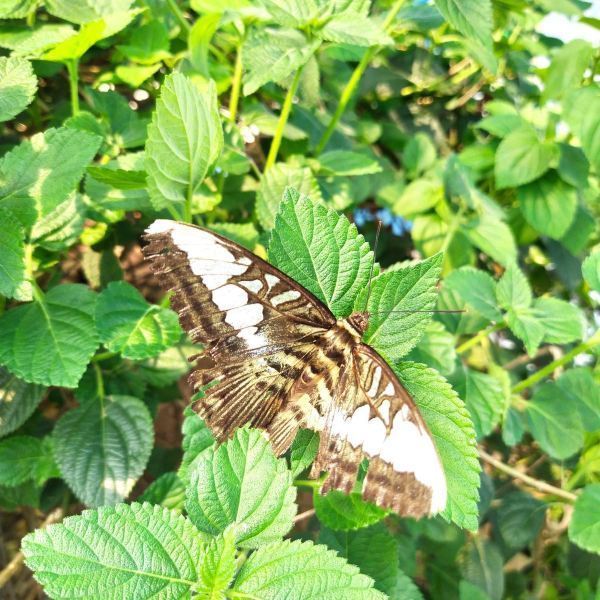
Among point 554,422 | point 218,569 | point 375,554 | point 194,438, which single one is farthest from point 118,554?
point 554,422

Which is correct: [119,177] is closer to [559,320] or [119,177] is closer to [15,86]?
[15,86]

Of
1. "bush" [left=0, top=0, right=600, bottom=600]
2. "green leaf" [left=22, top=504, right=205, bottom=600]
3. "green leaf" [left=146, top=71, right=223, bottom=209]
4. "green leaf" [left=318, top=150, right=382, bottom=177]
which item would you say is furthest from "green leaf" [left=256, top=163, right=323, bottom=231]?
"green leaf" [left=22, top=504, right=205, bottom=600]

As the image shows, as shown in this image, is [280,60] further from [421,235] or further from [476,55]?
[421,235]

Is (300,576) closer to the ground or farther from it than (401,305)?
closer to the ground

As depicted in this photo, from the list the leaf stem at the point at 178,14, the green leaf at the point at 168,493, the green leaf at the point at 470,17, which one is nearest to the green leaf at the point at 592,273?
the green leaf at the point at 470,17

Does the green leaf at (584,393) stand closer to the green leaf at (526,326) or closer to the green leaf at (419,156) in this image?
the green leaf at (526,326)

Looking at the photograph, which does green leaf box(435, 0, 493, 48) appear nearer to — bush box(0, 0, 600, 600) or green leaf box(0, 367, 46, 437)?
bush box(0, 0, 600, 600)
